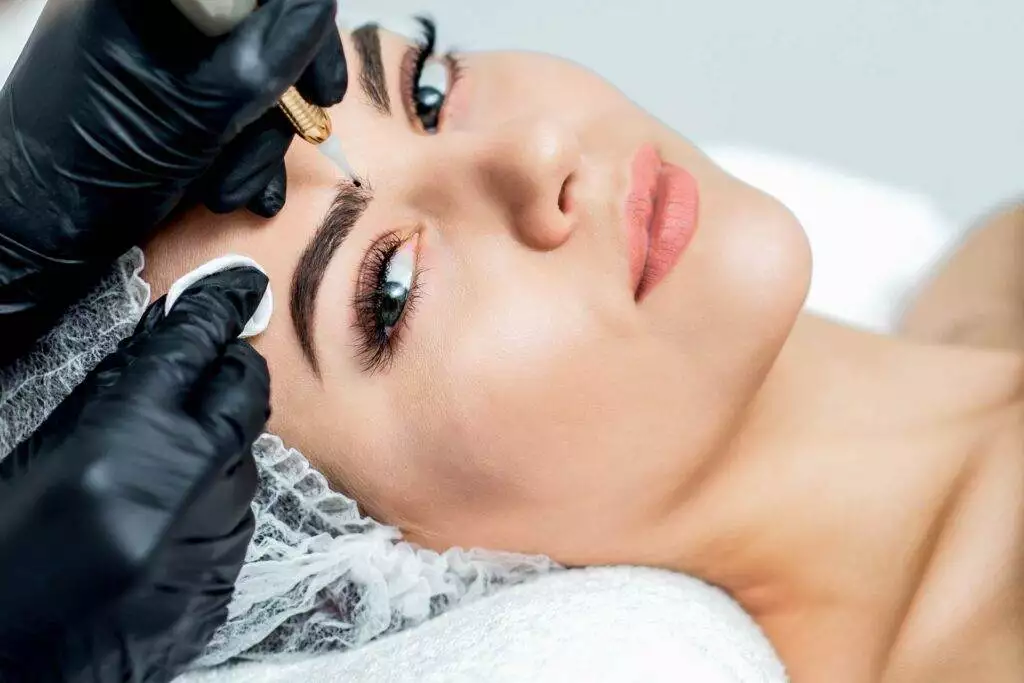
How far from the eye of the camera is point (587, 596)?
0.99 metres

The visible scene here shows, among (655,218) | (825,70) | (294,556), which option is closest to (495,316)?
(655,218)

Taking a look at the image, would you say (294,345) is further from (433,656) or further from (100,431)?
(433,656)

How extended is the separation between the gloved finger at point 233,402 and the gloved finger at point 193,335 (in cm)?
2

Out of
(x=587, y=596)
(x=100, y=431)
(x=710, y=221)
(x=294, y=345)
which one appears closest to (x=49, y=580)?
(x=100, y=431)

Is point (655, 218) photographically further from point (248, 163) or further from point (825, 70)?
point (825, 70)

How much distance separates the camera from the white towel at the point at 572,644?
3.00ft

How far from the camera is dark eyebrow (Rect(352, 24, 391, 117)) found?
903 millimetres

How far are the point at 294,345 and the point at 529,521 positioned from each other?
33 cm

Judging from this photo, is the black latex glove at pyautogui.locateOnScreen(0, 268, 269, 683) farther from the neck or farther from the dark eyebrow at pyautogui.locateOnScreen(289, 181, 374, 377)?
the neck

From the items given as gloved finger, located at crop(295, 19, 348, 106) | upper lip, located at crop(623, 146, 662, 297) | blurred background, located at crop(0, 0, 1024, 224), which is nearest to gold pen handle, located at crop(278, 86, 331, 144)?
gloved finger, located at crop(295, 19, 348, 106)

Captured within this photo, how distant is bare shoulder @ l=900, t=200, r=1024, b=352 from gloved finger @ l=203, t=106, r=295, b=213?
3.60 ft

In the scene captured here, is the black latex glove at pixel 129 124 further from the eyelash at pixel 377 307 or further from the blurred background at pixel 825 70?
the blurred background at pixel 825 70

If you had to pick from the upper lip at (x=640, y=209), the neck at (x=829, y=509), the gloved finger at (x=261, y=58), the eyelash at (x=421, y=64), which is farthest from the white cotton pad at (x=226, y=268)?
the neck at (x=829, y=509)

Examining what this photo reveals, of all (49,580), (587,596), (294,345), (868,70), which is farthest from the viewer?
(868,70)
